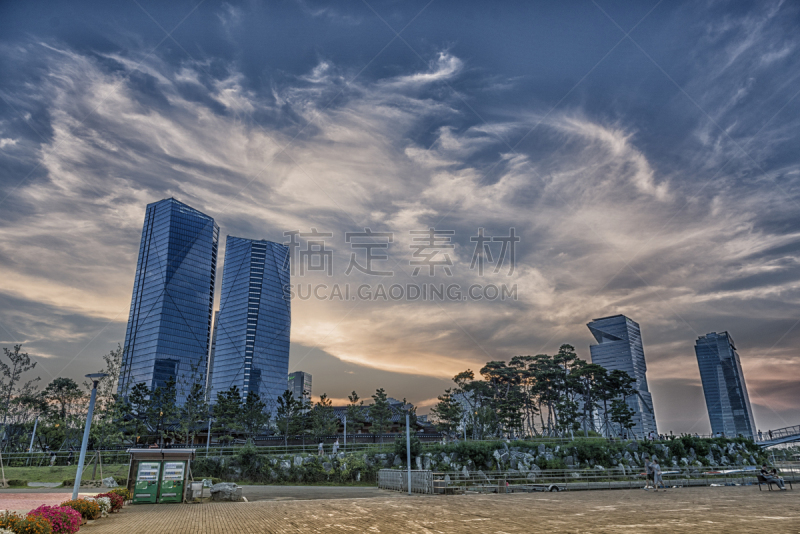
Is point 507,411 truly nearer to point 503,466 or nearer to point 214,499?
point 503,466

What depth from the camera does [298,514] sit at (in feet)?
53.4

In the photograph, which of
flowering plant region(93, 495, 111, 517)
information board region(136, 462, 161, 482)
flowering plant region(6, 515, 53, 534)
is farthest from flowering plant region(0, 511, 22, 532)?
information board region(136, 462, 161, 482)

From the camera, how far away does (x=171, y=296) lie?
17750 centimetres

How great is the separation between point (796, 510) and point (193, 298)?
196 meters

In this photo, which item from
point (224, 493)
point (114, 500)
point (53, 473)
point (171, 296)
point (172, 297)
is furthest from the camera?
point (172, 297)

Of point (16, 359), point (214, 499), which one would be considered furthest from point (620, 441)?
point (16, 359)

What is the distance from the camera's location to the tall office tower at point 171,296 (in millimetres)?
169750

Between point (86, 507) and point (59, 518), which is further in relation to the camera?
point (86, 507)

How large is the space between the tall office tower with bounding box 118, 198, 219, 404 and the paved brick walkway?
167 m

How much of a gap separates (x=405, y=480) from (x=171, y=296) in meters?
174

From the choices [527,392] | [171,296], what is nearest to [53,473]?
[527,392]

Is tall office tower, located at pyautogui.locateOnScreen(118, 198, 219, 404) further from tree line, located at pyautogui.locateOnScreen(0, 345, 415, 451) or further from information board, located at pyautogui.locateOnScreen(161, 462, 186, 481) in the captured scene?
information board, located at pyautogui.locateOnScreen(161, 462, 186, 481)

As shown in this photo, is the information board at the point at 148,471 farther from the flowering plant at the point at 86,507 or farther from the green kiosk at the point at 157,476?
the flowering plant at the point at 86,507

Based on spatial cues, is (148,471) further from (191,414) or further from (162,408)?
(162,408)
